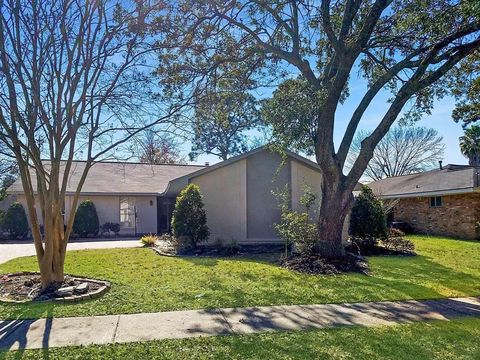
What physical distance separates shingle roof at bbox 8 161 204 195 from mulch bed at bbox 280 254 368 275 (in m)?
11.3

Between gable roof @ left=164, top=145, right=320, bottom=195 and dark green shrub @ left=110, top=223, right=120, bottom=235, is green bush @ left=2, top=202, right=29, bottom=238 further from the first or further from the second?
gable roof @ left=164, top=145, right=320, bottom=195

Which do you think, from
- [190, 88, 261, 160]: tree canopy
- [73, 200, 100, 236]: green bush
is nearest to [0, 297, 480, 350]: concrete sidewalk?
[190, 88, 261, 160]: tree canopy

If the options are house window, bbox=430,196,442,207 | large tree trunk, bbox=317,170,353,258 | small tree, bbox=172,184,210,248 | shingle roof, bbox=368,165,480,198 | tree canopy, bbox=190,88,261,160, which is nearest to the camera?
tree canopy, bbox=190,88,261,160

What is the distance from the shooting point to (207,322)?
223 inches

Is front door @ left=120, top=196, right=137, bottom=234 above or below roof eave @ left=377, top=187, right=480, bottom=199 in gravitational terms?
below

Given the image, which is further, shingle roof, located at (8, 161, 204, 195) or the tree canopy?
shingle roof, located at (8, 161, 204, 195)

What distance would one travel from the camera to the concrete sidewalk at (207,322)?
5.01 m

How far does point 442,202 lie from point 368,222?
8.93 metres

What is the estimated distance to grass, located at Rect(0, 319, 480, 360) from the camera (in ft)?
14.5

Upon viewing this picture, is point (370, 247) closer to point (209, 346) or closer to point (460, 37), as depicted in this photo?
point (460, 37)

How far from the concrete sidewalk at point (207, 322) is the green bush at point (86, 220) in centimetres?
1476

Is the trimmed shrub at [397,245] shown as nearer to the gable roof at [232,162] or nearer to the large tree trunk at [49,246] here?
the gable roof at [232,162]

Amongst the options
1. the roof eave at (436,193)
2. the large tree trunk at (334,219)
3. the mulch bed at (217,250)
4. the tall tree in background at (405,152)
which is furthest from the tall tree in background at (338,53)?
Answer: the tall tree in background at (405,152)

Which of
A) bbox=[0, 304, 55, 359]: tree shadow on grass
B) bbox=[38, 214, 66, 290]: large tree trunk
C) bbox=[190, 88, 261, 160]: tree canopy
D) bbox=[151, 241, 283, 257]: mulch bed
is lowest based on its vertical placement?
bbox=[0, 304, 55, 359]: tree shadow on grass
